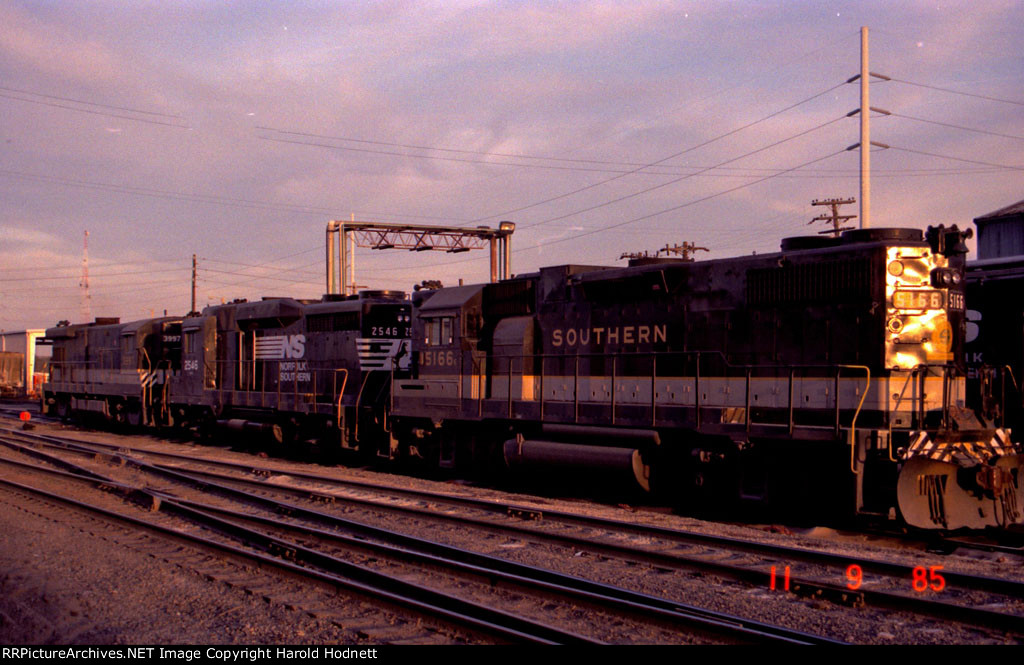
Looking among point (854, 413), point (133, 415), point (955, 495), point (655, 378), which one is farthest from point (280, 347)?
point (955, 495)

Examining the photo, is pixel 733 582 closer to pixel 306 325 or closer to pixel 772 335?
pixel 772 335

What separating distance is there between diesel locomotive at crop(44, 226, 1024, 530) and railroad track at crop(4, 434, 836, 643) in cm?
381

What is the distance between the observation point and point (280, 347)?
20609mm

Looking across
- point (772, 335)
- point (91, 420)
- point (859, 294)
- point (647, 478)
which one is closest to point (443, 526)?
point (647, 478)

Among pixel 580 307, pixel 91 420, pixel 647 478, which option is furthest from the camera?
pixel 91 420

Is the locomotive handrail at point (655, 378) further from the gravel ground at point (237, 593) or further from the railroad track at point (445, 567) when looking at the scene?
the railroad track at point (445, 567)

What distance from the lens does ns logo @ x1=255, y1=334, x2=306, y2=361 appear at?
65.8ft

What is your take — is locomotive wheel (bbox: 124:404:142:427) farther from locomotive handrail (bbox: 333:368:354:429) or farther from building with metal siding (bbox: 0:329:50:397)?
building with metal siding (bbox: 0:329:50:397)

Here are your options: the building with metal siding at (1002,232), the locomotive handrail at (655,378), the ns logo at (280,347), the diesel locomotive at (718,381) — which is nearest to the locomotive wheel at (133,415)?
the ns logo at (280,347)

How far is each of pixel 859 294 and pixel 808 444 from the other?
6.31 feet

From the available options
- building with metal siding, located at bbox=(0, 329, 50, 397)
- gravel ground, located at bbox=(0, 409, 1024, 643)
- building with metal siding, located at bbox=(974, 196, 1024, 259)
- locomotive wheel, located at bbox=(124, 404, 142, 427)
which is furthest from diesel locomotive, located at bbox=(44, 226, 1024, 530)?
building with metal siding, located at bbox=(0, 329, 50, 397)

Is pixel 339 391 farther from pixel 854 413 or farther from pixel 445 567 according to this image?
pixel 854 413

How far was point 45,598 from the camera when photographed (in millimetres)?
7438

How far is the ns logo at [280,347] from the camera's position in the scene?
65.8 feet
